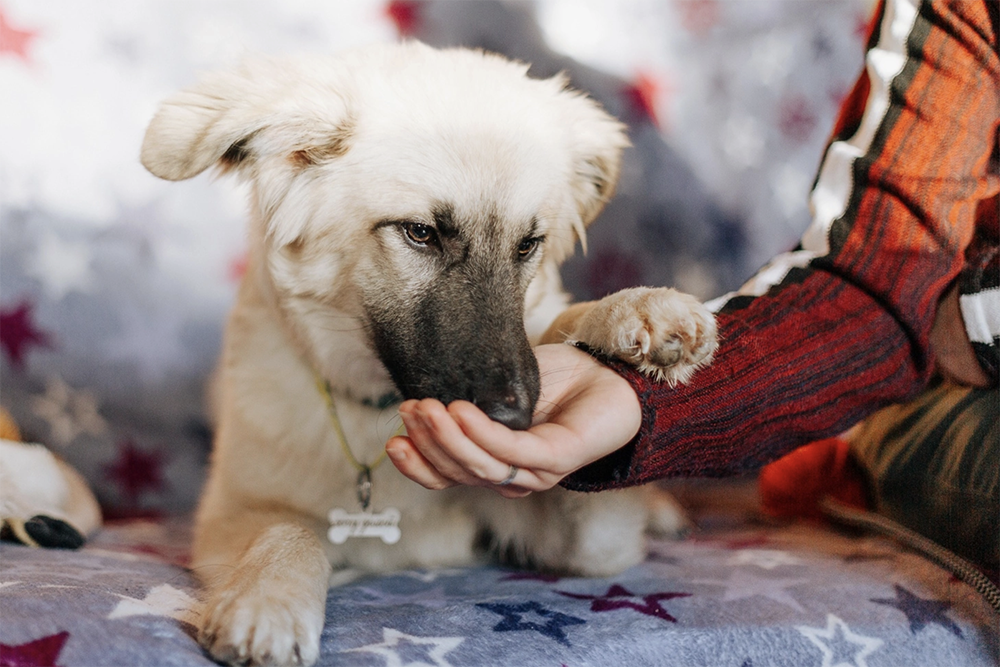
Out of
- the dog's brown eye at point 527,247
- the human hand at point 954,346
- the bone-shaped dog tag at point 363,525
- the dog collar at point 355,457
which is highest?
the dog's brown eye at point 527,247

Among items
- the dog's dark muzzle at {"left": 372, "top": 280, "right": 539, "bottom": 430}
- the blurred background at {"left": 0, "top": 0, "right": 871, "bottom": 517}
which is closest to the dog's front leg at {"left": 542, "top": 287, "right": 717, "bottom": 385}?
the dog's dark muzzle at {"left": 372, "top": 280, "right": 539, "bottom": 430}

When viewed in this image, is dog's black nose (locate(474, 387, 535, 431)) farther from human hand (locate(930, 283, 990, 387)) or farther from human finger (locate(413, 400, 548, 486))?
human hand (locate(930, 283, 990, 387))

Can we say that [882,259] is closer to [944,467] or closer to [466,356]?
[944,467]

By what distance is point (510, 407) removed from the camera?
114 cm

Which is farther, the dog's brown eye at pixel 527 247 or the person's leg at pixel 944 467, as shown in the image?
the dog's brown eye at pixel 527 247

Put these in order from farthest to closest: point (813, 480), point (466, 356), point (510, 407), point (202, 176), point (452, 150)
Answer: point (202, 176) < point (813, 480) < point (452, 150) < point (466, 356) < point (510, 407)

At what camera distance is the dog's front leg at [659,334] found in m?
1.21

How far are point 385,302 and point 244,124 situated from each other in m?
0.41

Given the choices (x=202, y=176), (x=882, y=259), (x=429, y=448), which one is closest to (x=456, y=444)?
(x=429, y=448)

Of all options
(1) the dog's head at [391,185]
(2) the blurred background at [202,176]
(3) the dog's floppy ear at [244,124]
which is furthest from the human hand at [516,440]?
(2) the blurred background at [202,176]

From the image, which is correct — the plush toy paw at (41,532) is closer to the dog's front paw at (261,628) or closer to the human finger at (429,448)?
the dog's front paw at (261,628)

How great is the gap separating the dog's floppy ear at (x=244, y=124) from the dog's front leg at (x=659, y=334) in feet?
2.12

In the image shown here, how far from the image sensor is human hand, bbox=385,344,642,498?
1.00 meters

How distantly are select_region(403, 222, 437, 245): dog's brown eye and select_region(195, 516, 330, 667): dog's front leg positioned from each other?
59 centimetres
